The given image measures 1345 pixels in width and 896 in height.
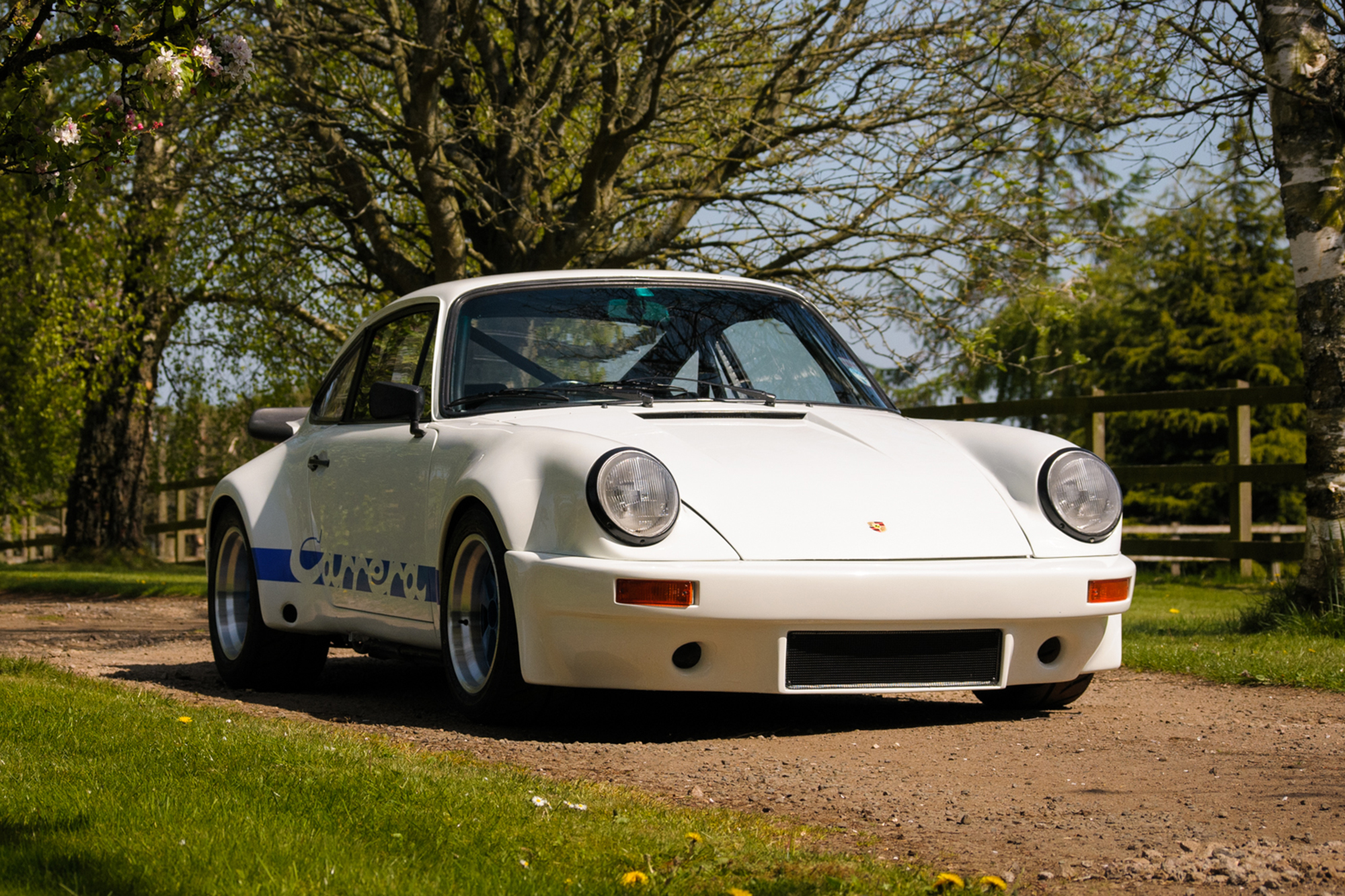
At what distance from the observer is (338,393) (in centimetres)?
662

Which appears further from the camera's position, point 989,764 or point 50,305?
point 50,305

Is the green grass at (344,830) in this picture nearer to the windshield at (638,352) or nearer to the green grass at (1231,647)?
the windshield at (638,352)

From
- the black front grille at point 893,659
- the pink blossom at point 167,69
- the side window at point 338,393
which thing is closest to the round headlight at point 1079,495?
the black front grille at point 893,659

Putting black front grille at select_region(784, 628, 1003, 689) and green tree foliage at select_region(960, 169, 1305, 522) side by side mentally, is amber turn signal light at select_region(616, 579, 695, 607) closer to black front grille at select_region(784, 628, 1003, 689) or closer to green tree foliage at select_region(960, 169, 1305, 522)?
black front grille at select_region(784, 628, 1003, 689)

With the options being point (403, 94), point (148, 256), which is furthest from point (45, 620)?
point (148, 256)

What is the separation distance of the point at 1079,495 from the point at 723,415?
1.26 meters

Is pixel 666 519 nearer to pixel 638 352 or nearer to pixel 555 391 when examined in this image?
pixel 555 391

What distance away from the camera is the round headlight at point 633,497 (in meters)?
4.39

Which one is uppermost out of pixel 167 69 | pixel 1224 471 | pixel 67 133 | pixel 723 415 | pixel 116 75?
pixel 116 75

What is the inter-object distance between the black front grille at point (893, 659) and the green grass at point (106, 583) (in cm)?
1021

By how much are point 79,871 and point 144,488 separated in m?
19.7

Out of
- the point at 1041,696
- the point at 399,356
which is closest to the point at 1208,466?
the point at 1041,696

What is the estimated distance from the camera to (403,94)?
1227 cm

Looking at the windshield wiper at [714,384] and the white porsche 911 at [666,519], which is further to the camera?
the windshield wiper at [714,384]
